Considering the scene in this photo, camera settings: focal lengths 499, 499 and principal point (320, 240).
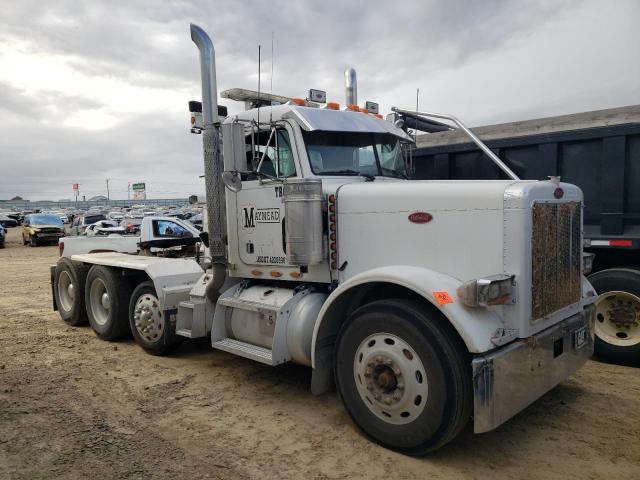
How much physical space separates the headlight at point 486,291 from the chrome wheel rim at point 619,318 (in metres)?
3.07

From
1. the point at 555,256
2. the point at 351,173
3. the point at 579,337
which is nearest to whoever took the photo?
the point at 555,256

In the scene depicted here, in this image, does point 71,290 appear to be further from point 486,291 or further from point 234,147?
point 486,291

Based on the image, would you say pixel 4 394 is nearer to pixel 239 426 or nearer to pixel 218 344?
pixel 218 344

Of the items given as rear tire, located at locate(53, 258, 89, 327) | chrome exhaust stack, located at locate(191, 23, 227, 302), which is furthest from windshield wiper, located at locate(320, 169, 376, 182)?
rear tire, located at locate(53, 258, 89, 327)

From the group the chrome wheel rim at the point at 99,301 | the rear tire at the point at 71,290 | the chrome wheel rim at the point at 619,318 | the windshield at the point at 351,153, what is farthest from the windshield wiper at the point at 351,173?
the rear tire at the point at 71,290

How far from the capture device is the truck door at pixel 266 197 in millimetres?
4762

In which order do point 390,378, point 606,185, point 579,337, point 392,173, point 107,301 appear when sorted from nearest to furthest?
point 390,378, point 579,337, point 392,173, point 606,185, point 107,301

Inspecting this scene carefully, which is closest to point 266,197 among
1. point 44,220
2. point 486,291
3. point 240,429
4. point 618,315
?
point 240,429

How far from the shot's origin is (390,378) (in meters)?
3.64

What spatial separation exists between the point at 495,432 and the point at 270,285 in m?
2.50

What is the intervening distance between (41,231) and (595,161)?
28.7 m

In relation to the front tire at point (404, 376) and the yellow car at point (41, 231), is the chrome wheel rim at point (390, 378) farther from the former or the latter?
the yellow car at point (41, 231)

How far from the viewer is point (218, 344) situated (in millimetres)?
5129

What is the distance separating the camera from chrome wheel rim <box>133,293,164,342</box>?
6.09 m
